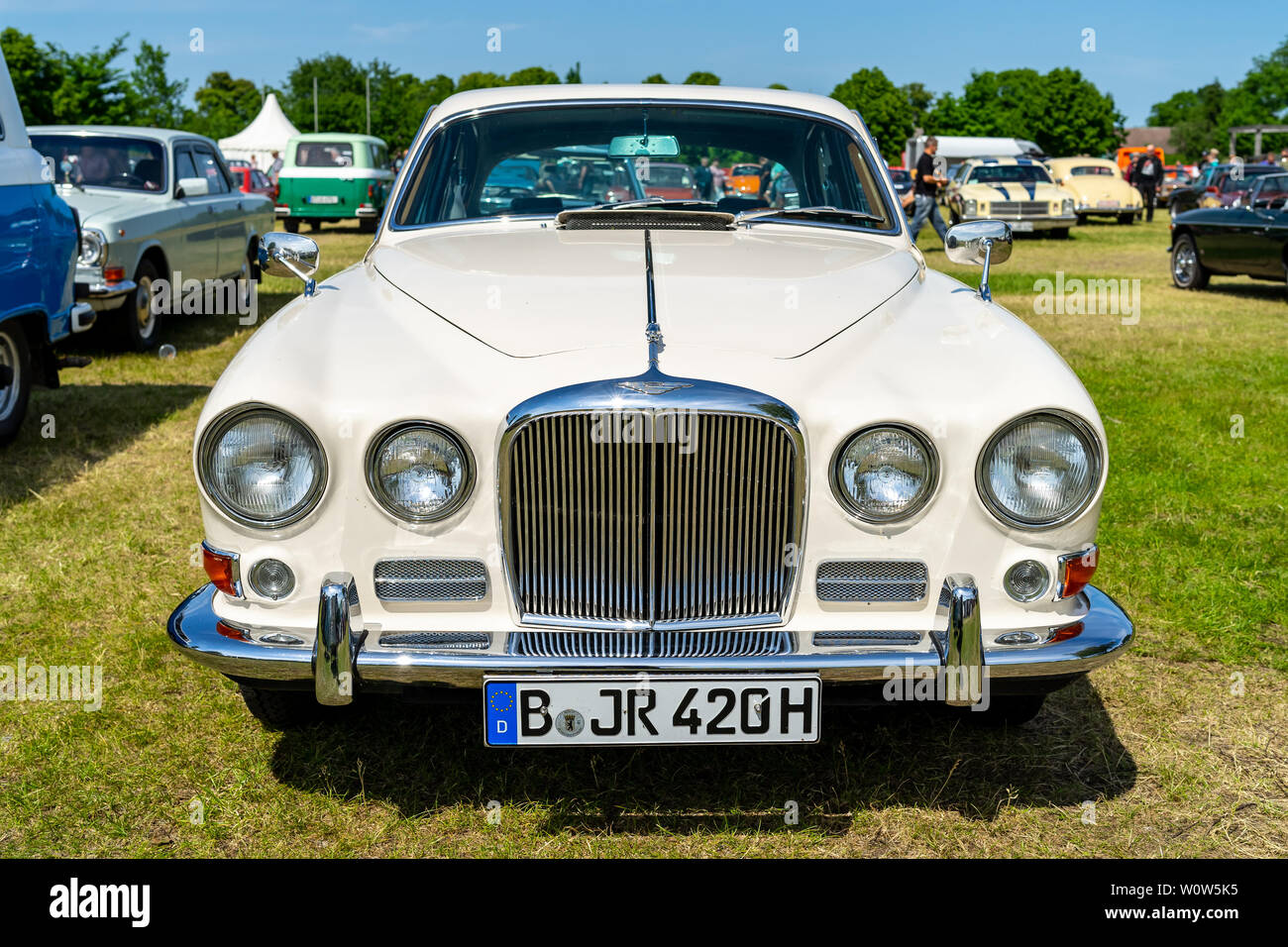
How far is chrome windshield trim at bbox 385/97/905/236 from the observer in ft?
12.6

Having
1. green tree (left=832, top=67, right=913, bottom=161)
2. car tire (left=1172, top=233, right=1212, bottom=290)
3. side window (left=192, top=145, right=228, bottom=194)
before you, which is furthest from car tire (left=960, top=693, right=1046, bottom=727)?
green tree (left=832, top=67, right=913, bottom=161)

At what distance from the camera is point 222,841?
2.69 metres

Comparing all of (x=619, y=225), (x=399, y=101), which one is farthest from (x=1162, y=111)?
(x=619, y=225)

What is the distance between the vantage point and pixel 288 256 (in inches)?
142

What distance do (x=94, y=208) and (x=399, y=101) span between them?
56.4 metres

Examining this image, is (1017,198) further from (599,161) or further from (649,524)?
(649,524)

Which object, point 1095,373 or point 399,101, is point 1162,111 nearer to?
point 399,101

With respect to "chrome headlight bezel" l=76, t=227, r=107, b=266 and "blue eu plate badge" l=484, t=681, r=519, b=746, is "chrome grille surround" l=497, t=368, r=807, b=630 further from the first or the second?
"chrome headlight bezel" l=76, t=227, r=107, b=266

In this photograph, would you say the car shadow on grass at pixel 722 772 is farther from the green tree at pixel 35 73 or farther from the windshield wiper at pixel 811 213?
the green tree at pixel 35 73

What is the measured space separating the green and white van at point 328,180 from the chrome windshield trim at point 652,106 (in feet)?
58.1

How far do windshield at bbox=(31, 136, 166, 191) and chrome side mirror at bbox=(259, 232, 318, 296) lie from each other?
6.31 metres

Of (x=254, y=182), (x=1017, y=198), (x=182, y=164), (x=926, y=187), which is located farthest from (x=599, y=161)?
(x=254, y=182)

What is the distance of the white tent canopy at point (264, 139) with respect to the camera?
47.0 m

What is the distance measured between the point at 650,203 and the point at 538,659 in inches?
71.0
